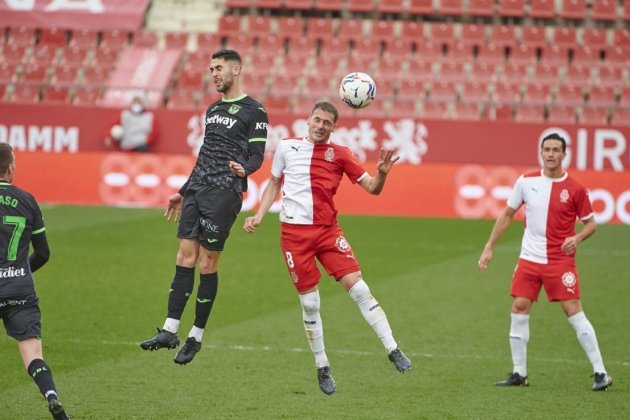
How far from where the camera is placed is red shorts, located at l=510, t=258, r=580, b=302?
10.3 metres

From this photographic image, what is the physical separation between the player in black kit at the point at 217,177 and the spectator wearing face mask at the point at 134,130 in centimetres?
1756

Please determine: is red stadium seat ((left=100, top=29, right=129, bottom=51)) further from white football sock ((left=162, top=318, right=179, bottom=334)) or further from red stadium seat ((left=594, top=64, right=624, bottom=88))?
white football sock ((left=162, top=318, right=179, bottom=334))

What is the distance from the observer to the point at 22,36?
32000 mm

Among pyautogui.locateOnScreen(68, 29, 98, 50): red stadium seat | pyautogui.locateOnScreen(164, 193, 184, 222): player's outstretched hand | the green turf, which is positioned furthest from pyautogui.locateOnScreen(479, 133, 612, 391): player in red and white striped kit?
pyautogui.locateOnScreen(68, 29, 98, 50): red stadium seat

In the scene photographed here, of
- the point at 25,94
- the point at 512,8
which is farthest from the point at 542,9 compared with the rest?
the point at 25,94

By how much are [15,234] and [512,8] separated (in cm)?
2503

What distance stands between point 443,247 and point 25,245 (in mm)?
12843

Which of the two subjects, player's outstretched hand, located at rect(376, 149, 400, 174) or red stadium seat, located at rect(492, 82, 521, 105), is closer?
player's outstretched hand, located at rect(376, 149, 400, 174)

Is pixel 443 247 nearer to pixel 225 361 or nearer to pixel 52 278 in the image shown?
pixel 52 278

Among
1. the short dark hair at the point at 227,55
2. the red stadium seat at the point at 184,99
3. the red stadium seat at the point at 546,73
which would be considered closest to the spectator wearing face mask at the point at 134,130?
the red stadium seat at the point at 184,99

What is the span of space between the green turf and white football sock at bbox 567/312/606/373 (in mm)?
233

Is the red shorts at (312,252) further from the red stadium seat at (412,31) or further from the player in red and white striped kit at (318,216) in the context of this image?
the red stadium seat at (412,31)

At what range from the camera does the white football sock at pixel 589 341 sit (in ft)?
33.8

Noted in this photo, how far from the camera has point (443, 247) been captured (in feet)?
65.9
